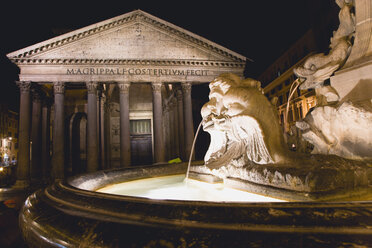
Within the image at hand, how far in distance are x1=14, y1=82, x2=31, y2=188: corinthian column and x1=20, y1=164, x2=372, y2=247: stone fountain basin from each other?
16715 millimetres

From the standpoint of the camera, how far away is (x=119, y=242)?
114cm

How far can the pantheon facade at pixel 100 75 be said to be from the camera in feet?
50.7

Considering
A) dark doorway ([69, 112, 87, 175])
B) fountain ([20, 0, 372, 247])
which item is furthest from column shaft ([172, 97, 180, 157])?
fountain ([20, 0, 372, 247])

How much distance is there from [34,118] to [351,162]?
2020 centimetres

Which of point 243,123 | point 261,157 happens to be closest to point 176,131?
point 243,123

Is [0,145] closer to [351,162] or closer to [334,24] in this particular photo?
[351,162]

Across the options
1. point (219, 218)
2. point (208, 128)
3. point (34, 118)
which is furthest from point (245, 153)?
point (34, 118)

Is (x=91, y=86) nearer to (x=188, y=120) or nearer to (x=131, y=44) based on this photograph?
(x=131, y=44)

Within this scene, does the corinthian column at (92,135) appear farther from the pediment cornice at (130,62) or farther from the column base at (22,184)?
the column base at (22,184)

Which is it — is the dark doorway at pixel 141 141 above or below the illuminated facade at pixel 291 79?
below

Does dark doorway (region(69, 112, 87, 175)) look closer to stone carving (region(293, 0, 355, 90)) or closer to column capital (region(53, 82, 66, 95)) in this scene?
column capital (region(53, 82, 66, 95))

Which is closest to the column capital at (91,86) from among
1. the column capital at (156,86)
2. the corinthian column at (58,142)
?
the corinthian column at (58,142)

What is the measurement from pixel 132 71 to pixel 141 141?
1025 cm

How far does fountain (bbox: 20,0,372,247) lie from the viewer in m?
1.10
